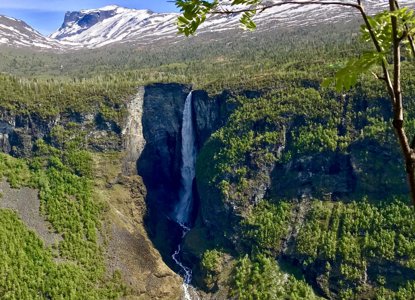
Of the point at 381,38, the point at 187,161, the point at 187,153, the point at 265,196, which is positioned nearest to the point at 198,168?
the point at 187,161

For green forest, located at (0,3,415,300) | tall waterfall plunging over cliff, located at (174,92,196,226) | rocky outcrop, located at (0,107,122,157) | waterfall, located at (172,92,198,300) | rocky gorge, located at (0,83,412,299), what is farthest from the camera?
tall waterfall plunging over cliff, located at (174,92,196,226)

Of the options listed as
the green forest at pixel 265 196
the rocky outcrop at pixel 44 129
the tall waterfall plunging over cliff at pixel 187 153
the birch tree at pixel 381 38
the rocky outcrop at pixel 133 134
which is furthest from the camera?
the tall waterfall plunging over cliff at pixel 187 153

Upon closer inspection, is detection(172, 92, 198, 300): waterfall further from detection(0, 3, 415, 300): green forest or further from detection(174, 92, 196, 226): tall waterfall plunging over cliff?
detection(0, 3, 415, 300): green forest

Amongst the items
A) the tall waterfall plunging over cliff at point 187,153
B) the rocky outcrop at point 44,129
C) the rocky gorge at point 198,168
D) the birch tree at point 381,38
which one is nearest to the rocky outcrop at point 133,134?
the rocky gorge at point 198,168

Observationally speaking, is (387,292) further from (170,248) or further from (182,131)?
(182,131)

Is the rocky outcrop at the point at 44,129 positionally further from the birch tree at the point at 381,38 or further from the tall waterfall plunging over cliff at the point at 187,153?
the birch tree at the point at 381,38

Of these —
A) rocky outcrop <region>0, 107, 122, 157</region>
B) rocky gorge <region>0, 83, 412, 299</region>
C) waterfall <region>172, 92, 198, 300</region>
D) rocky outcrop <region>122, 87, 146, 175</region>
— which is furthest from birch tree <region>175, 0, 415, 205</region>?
waterfall <region>172, 92, 198, 300</region>

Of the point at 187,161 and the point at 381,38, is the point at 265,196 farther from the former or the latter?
the point at 381,38

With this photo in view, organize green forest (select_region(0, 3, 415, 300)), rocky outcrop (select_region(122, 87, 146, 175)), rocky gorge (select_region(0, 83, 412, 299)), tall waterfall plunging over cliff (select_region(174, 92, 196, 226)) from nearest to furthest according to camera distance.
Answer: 1. green forest (select_region(0, 3, 415, 300))
2. rocky gorge (select_region(0, 83, 412, 299))
3. rocky outcrop (select_region(122, 87, 146, 175))
4. tall waterfall plunging over cliff (select_region(174, 92, 196, 226))

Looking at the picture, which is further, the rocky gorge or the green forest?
the rocky gorge

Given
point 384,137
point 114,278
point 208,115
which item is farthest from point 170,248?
point 384,137

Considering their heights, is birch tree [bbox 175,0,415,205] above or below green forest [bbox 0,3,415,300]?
above
